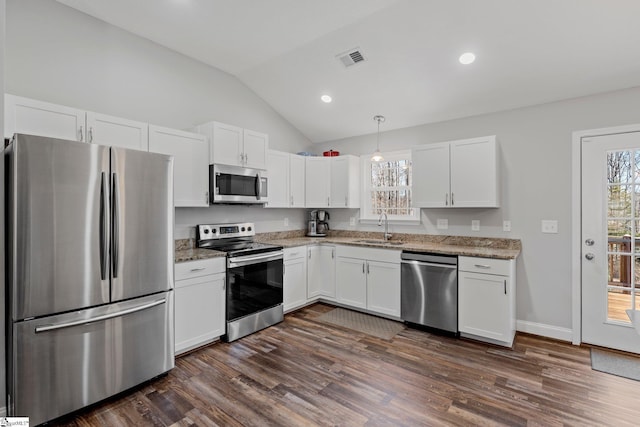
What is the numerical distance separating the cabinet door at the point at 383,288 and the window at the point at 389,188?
0.89 m

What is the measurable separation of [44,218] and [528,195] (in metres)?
4.28

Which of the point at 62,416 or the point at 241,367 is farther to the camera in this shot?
the point at 241,367

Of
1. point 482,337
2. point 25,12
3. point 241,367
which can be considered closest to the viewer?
point 25,12

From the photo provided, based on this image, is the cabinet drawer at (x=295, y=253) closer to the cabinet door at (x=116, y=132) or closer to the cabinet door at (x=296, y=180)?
the cabinet door at (x=296, y=180)

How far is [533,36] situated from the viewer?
2.66m

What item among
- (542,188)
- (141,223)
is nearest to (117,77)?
(141,223)

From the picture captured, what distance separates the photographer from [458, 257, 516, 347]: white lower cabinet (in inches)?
119

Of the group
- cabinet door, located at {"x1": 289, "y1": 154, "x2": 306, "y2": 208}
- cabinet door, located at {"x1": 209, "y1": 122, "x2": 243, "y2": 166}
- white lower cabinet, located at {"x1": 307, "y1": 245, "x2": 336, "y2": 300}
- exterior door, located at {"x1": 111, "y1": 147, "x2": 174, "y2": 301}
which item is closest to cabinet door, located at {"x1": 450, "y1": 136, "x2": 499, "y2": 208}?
white lower cabinet, located at {"x1": 307, "y1": 245, "x2": 336, "y2": 300}

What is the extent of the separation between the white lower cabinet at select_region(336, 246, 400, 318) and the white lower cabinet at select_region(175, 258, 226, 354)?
5.43 feet

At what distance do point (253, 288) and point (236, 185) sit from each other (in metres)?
1.20

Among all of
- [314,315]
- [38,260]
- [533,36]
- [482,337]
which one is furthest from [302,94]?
[482,337]

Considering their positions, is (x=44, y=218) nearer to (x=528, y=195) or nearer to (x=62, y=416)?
(x=62, y=416)

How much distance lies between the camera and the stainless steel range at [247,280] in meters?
3.21

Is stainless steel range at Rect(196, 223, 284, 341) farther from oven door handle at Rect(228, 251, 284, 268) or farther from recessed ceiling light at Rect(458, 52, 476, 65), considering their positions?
recessed ceiling light at Rect(458, 52, 476, 65)
